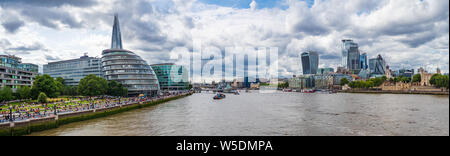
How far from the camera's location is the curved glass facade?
8353cm

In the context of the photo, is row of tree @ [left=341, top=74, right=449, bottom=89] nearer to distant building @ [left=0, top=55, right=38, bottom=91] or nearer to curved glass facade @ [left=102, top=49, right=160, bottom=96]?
curved glass facade @ [left=102, top=49, right=160, bottom=96]

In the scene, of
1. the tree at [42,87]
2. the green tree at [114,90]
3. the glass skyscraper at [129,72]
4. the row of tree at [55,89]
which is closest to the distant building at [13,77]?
the row of tree at [55,89]

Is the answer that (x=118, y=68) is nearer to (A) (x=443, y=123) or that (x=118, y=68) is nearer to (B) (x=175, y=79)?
(B) (x=175, y=79)

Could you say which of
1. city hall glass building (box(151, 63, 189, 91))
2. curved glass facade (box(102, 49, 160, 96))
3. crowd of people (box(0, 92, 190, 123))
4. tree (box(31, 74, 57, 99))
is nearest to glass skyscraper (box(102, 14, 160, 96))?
curved glass facade (box(102, 49, 160, 96))

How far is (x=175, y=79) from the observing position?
15038 cm

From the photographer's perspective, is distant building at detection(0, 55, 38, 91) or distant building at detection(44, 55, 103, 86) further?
distant building at detection(44, 55, 103, 86)

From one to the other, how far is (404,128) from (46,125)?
3626cm

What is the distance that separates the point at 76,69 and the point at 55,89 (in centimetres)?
6358

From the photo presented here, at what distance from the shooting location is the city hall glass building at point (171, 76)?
149250 millimetres

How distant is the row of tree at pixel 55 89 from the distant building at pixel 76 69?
95.6ft

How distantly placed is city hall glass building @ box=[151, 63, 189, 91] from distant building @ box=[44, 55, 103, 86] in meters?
47.7

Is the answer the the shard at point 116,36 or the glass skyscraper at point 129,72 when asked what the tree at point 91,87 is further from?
the the shard at point 116,36
